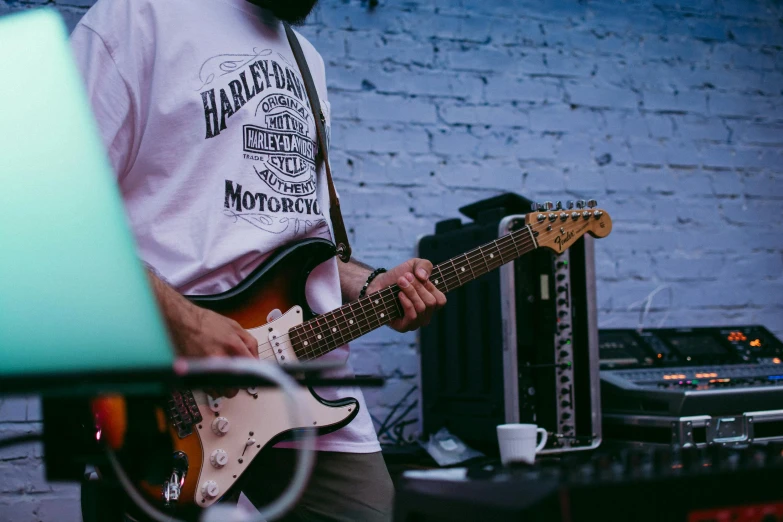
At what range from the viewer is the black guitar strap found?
153 centimetres

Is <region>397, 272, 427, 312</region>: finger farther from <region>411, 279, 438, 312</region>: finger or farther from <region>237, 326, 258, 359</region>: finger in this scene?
<region>237, 326, 258, 359</region>: finger

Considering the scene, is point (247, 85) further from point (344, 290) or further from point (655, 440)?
point (655, 440)

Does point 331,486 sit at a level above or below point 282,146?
below

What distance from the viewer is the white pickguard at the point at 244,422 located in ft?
3.83

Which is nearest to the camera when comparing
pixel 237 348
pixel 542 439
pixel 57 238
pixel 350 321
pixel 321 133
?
pixel 57 238

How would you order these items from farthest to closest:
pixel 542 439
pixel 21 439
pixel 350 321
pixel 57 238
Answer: pixel 542 439, pixel 350 321, pixel 21 439, pixel 57 238

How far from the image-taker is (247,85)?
135 centimetres

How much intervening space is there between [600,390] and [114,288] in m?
1.56

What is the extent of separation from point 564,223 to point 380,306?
52cm

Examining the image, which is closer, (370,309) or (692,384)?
(370,309)

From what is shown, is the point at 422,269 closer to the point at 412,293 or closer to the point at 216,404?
the point at 412,293

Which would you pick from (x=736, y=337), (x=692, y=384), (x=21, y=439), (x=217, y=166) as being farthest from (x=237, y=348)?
(x=736, y=337)

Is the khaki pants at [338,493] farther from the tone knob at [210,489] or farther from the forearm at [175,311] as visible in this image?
the forearm at [175,311]

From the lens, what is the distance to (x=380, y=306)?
149 cm
